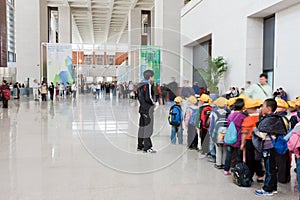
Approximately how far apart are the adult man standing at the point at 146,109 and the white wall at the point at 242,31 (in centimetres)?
675

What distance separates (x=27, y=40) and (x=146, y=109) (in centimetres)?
2232

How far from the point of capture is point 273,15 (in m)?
11.6

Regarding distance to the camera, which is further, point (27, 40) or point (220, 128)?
point (27, 40)

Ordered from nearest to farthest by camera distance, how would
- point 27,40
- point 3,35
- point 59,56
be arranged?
point 59,56 → point 27,40 → point 3,35

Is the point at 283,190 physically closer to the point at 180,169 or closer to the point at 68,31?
the point at 180,169

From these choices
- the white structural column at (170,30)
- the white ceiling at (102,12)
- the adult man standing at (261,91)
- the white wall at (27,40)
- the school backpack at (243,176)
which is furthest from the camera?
the white ceiling at (102,12)

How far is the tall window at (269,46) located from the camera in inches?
458

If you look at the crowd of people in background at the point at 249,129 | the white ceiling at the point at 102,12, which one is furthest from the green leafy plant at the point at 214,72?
the white ceiling at the point at 102,12

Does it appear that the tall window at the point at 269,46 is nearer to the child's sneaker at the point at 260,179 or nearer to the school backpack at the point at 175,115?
the school backpack at the point at 175,115

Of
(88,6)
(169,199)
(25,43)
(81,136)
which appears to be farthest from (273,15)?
(88,6)

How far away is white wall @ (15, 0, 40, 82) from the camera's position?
2448cm

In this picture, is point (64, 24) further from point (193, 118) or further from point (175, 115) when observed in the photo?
point (193, 118)

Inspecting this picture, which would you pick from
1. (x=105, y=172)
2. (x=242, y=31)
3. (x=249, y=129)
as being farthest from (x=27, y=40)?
(x=249, y=129)

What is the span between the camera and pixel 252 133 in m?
3.72
